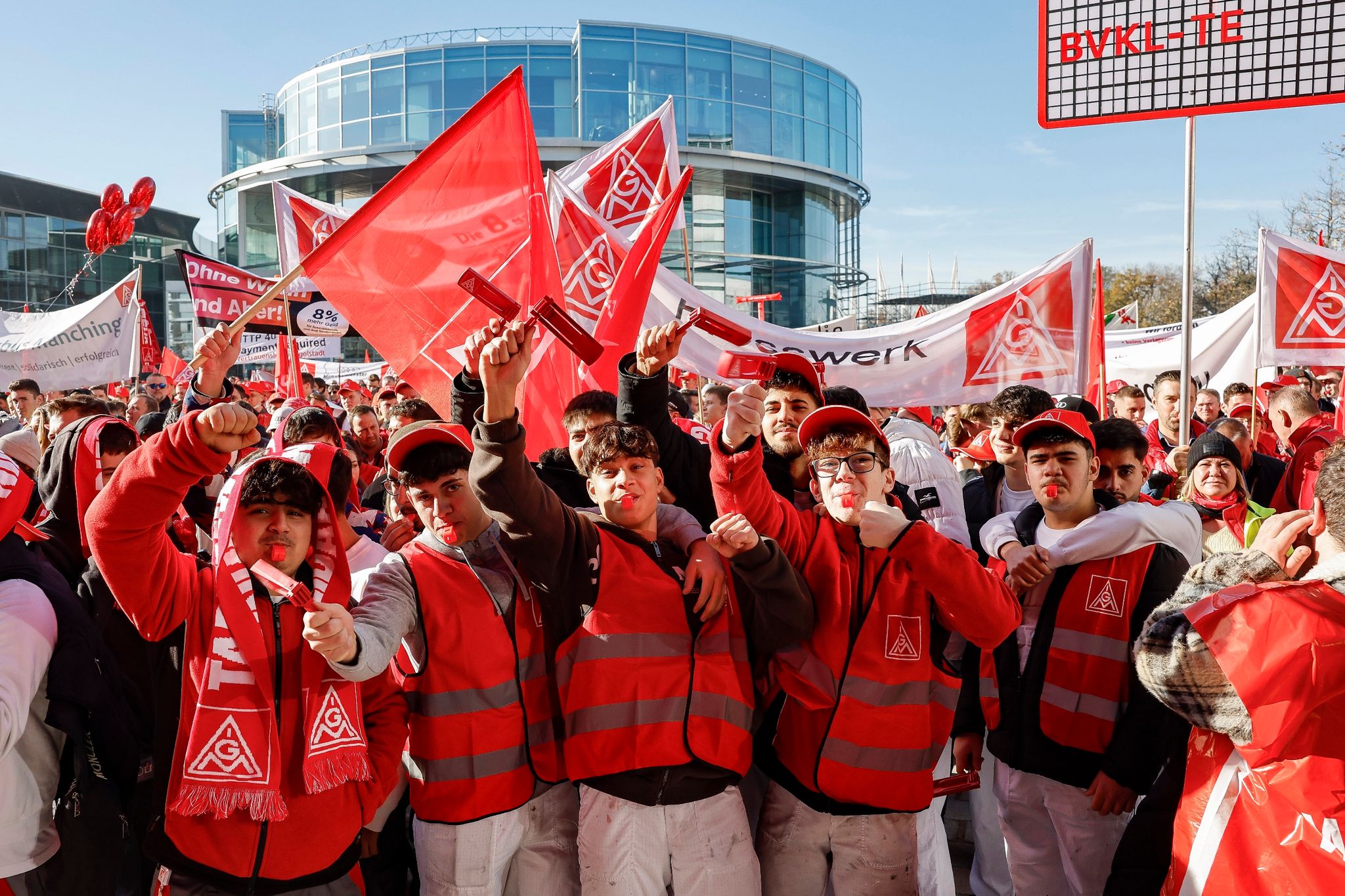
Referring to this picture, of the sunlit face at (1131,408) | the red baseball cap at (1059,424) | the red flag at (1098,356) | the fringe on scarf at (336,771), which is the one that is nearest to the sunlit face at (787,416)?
the red baseball cap at (1059,424)

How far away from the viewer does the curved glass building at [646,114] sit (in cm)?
3912

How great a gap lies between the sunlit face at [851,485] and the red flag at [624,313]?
175 cm

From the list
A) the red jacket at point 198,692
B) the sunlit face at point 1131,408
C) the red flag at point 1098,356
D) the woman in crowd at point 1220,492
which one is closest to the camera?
the red jacket at point 198,692

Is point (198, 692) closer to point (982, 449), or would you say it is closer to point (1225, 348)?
point (982, 449)

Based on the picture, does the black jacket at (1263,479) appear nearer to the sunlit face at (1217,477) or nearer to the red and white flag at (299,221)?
the sunlit face at (1217,477)

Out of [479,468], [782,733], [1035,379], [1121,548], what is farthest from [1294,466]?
[479,468]

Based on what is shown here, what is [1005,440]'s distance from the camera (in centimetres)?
420

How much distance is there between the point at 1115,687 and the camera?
300 centimetres

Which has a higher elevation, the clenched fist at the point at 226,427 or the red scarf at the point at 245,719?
the clenched fist at the point at 226,427

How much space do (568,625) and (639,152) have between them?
20.9 feet

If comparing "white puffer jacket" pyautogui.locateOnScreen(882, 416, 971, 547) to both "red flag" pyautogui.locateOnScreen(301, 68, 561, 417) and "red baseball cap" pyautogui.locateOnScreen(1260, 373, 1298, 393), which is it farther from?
"red baseball cap" pyautogui.locateOnScreen(1260, 373, 1298, 393)

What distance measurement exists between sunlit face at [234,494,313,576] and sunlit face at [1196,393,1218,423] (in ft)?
23.9

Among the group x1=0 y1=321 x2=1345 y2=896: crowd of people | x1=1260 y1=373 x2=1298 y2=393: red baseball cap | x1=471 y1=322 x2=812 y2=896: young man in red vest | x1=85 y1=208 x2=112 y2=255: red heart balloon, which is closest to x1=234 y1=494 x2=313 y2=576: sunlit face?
x1=0 y1=321 x2=1345 y2=896: crowd of people

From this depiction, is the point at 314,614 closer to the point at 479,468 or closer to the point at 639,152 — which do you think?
the point at 479,468
